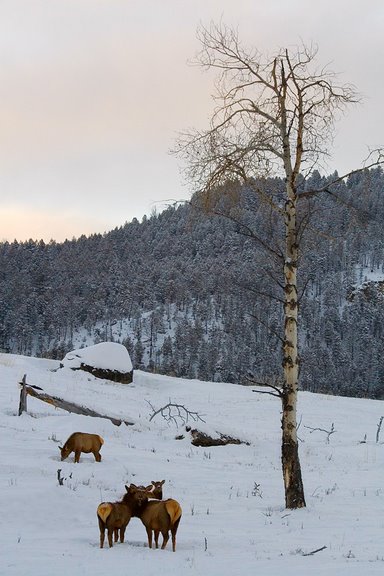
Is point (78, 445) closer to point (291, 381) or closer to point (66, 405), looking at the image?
point (291, 381)

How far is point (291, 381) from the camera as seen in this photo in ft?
29.2

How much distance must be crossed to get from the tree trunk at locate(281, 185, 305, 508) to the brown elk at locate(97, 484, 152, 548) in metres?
3.42

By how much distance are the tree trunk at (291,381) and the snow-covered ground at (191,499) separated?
437 mm

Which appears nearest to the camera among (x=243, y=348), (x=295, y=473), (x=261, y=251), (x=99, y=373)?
(x=295, y=473)

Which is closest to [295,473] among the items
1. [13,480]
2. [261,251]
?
[261,251]

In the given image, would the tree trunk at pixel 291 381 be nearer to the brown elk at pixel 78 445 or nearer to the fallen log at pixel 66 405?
the brown elk at pixel 78 445

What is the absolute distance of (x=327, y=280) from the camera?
19775 cm

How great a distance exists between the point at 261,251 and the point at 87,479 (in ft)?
17.2

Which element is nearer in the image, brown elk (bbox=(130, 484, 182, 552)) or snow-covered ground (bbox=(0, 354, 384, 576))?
snow-covered ground (bbox=(0, 354, 384, 576))

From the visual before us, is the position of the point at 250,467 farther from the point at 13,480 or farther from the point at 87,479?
the point at 13,480

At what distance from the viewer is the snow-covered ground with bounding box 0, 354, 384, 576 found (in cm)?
528

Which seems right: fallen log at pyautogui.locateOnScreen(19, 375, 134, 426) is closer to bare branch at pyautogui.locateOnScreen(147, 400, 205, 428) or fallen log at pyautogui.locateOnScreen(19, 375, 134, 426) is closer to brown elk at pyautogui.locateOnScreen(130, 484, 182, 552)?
bare branch at pyautogui.locateOnScreen(147, 400, 205, 428)

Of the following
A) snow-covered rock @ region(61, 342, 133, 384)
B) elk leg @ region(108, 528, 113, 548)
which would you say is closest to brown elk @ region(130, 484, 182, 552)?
elk leg @ region(108, 528, 113, 548)

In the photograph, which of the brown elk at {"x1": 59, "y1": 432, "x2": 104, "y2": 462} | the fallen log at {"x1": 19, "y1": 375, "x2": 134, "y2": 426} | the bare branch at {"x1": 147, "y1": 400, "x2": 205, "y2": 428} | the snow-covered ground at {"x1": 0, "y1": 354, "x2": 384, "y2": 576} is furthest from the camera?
the bare branch at {"x1": 147, "y1": 400, "x2": 205, "y2": 428}
